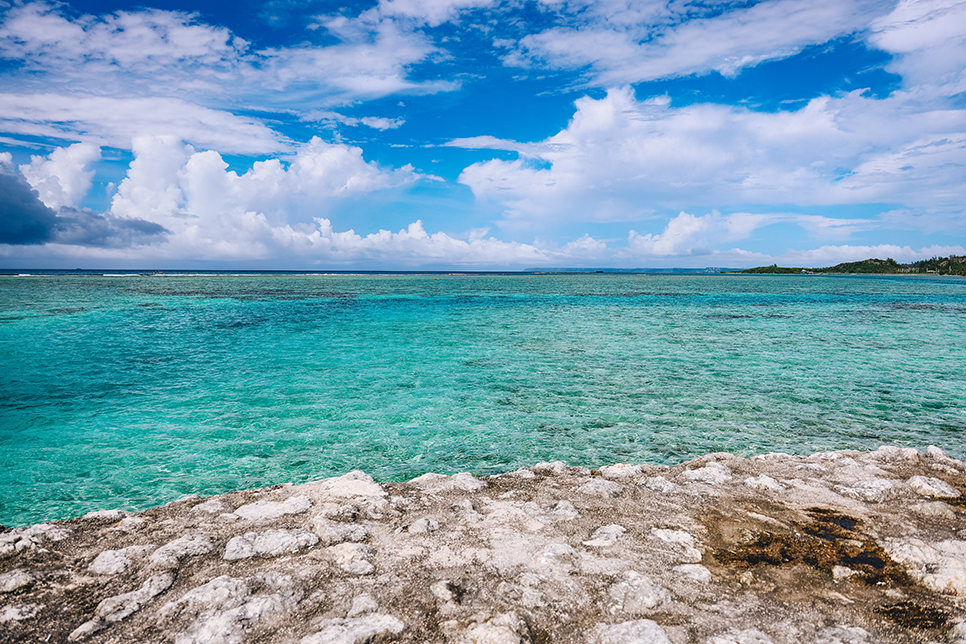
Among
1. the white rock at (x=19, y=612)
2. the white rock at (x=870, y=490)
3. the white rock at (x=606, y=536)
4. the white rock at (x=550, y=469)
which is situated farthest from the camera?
the white rock at (x=550, y=469)

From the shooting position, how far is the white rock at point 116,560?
404cm

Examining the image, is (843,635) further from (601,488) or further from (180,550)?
(180,550)

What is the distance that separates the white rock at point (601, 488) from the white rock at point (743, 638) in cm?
244

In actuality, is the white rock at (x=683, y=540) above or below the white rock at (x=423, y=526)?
above

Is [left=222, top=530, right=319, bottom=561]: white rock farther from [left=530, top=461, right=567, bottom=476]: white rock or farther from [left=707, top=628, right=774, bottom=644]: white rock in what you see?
[left=707, top=628, right=774, bottom=644]: white rock

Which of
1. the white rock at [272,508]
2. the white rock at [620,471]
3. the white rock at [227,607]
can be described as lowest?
the white rock at [272,508]

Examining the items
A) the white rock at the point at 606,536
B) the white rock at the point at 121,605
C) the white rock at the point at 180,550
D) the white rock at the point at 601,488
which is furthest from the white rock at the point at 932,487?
the white rock at the point at 121,605

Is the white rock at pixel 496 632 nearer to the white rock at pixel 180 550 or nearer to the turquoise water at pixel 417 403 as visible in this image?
the white rock at pixel 180 550

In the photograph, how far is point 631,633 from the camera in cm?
322

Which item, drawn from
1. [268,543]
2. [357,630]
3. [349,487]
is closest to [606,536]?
[357,630]

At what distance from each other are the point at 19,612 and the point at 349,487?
2.94 m

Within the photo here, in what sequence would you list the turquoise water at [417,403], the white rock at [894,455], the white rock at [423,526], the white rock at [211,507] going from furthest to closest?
the turquoise water at [417,403], the white rock at [894,455], the white rock at [211,507], the white rock at [423,526]

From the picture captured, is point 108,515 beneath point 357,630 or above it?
beneath

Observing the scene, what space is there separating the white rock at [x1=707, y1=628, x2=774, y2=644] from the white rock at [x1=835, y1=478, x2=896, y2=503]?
3.43m
